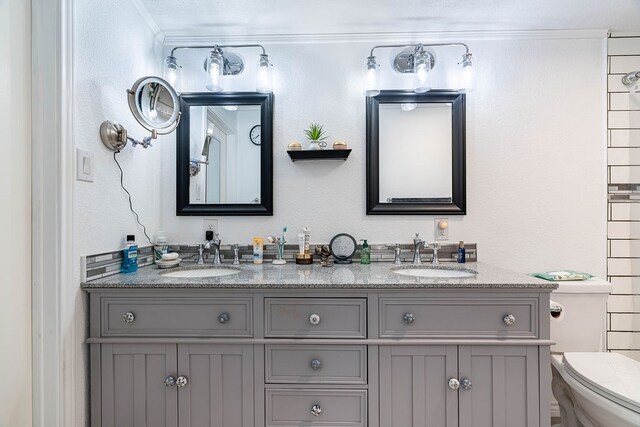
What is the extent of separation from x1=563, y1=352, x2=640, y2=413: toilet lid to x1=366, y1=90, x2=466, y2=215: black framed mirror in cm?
82

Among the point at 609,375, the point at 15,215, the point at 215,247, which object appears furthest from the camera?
the point at 215,247

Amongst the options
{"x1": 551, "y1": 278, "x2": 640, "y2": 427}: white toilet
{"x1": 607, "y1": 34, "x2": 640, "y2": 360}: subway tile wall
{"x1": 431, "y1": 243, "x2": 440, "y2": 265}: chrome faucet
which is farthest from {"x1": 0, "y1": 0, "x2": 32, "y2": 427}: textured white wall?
{"x1": 607, "y1": 34, "x2": 640, "y2": 360}: subway tile wall

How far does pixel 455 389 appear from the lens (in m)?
1.15

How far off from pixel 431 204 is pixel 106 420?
5.83ft

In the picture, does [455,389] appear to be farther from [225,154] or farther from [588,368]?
[225,154]

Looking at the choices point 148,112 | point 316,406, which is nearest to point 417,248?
point 316,406

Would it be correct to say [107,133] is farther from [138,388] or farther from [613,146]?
[613,146]

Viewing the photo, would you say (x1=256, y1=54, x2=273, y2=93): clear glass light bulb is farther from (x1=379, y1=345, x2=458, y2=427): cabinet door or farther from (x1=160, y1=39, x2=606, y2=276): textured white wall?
(x1=379, y1=345, x2=458, y2=427): cabinet door

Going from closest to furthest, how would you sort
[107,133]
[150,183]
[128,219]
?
1. [107,133]
2. [128,219]
3. [150,183]

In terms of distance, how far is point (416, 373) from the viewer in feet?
3.80

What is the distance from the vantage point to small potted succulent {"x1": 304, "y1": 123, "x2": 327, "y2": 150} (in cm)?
168

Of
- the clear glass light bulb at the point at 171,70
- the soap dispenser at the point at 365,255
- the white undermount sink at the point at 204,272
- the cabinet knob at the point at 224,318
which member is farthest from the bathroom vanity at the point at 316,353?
the clear glass light bulb at the point at 171,70

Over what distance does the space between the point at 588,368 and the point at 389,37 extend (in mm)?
1834

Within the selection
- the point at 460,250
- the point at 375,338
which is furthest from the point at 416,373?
the point at 460,250
